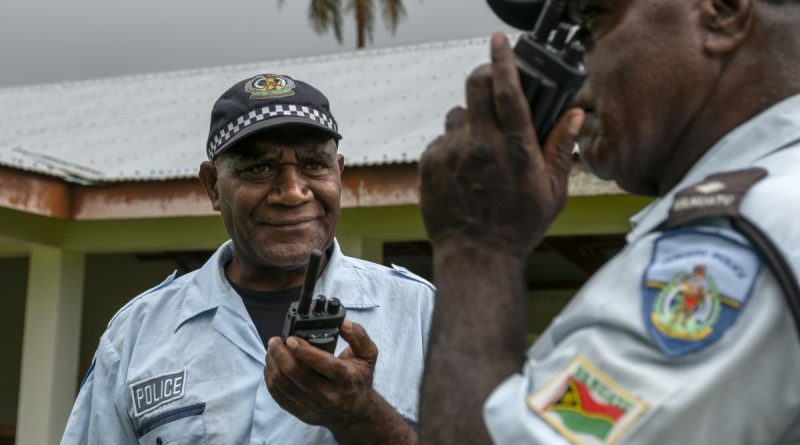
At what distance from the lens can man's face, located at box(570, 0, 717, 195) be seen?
1293 mm

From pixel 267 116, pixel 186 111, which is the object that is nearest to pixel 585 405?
pixel 267 116

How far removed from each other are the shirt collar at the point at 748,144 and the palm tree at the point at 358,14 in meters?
20.8

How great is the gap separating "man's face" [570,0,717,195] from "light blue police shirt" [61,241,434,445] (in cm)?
110

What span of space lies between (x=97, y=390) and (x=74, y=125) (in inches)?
309

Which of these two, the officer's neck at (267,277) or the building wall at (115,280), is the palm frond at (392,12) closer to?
the building wall at (115,280)

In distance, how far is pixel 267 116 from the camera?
244 centimetres

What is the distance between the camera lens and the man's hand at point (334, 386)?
192 centimetres

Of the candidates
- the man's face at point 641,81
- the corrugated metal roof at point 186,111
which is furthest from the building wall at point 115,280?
the man's face at point 641,81

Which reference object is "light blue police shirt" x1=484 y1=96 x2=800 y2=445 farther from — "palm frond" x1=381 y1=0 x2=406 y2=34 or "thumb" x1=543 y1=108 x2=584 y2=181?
"palm frond" x1=381 y1=0 x2=406 y2=34

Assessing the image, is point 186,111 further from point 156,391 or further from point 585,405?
point 585,405

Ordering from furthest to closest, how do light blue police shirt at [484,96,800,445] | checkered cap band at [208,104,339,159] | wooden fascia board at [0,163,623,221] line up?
wooden fascia board at [0,163,623,221] → checkered cap band at [208,104,339,159] → light blue police shirt at [484,96,800,445]

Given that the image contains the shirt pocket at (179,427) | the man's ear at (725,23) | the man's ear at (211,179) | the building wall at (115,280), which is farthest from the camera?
the building wall at (115,280)

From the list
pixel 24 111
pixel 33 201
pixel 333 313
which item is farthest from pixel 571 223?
pixel 24 111

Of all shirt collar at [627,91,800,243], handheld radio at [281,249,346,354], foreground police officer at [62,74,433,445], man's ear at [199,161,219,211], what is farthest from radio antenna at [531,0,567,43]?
man's ear at [199,161,219,211]
